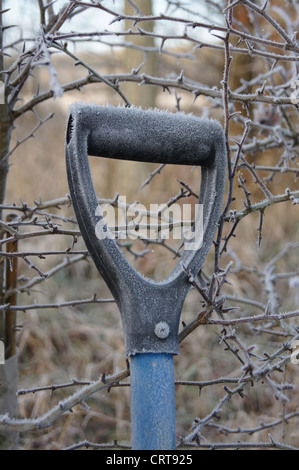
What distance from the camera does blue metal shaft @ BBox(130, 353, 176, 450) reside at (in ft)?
3.18

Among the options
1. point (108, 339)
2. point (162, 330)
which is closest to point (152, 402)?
point (162, 330)

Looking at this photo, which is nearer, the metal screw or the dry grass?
the metal screw

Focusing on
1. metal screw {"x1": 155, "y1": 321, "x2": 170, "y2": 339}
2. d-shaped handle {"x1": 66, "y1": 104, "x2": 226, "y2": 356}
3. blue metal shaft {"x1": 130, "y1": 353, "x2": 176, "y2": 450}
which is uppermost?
d-shaped handle {"x1": 66, "y1": 104, "x2": 226, "y2": 356}

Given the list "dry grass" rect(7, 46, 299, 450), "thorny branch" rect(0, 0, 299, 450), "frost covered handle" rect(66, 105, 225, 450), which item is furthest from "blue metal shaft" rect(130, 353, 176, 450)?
"dry grass" rect(7, 46, 299, 450)

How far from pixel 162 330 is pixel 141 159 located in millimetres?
339

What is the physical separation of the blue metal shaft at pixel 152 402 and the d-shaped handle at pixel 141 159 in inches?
1.1

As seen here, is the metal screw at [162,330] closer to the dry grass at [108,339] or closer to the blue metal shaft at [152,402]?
the blue metal shaft at [152,402]

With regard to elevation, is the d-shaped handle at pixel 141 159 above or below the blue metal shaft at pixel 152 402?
above

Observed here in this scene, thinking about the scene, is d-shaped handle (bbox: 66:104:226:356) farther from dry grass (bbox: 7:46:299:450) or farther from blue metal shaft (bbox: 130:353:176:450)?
dry grass (bbox: 7:46:299:450)

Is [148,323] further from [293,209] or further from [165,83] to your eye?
[293,209]

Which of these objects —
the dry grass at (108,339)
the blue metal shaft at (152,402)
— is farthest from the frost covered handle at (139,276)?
the dry grass at (108,339)

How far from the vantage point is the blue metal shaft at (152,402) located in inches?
38.2

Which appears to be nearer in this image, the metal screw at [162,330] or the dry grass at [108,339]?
the metal screw at [162,330]

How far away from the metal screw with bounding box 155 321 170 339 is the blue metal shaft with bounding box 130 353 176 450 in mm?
37
